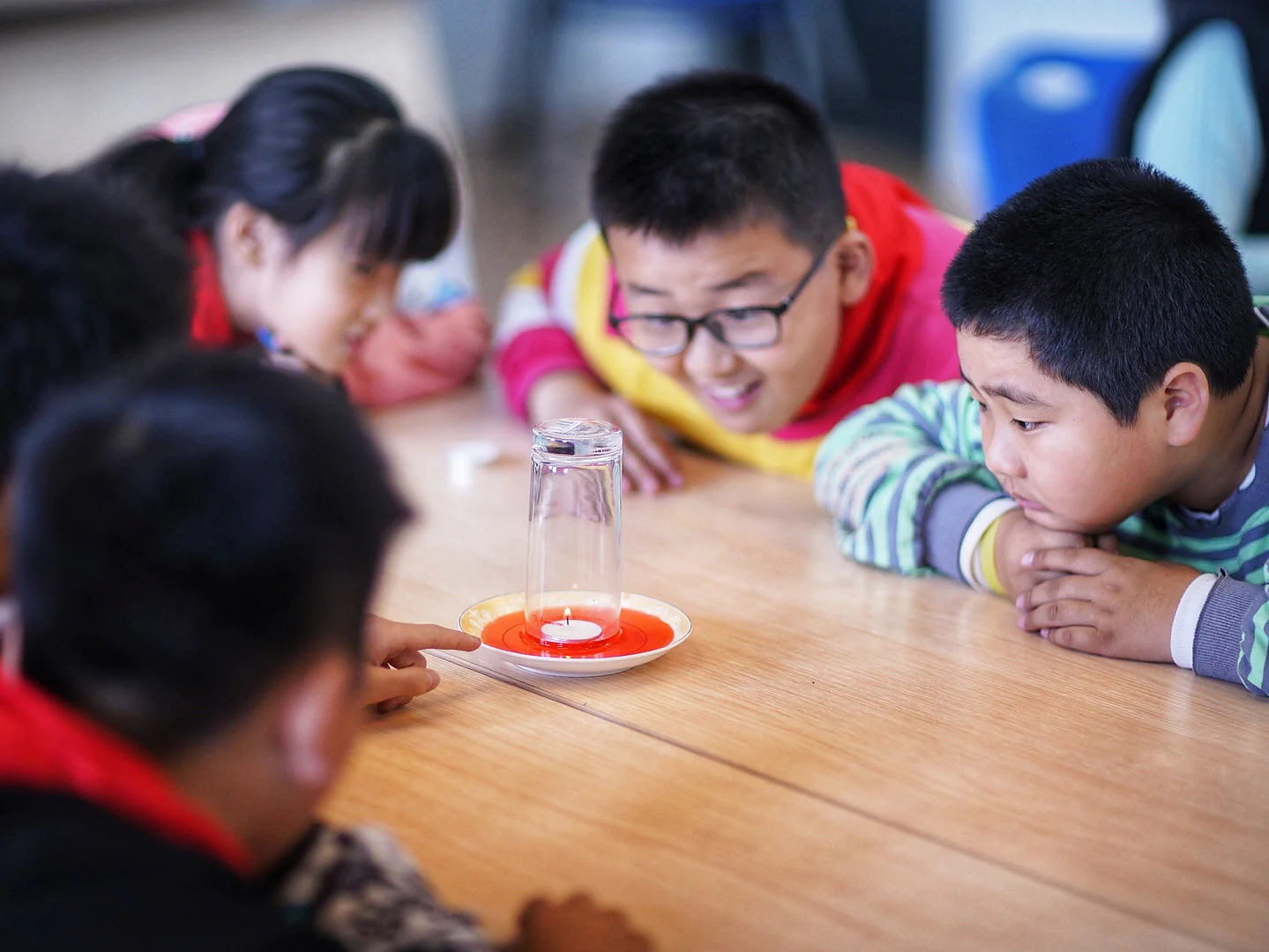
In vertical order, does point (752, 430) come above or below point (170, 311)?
below

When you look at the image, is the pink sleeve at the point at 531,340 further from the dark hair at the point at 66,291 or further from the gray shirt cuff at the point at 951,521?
the dark hair at the point at 66,291

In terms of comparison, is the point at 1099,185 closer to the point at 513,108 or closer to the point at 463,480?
the point at 463,480

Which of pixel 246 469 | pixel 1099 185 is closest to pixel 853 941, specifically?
pixel 246 469

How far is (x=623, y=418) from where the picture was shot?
162cm

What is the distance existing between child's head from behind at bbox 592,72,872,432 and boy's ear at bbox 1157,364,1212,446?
18.0 inches

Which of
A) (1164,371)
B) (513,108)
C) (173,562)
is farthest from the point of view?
(513,108)

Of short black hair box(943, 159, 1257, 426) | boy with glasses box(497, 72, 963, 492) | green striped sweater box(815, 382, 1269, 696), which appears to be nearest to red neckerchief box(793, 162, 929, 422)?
boy with glasses box(497, 72, 963, 492)

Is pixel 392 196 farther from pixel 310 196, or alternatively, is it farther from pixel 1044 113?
pixel 1044 113

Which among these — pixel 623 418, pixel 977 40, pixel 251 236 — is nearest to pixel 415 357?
pixel 251 236

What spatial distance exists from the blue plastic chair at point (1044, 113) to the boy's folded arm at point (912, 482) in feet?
2.78

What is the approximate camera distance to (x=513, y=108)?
5.05 m

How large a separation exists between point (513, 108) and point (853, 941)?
15.3 ft

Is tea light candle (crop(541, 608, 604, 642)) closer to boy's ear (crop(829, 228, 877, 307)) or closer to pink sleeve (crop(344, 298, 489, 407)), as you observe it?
boy's ear (crop(829, 228, 877, 307))

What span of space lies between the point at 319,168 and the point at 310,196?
3 centimetres
